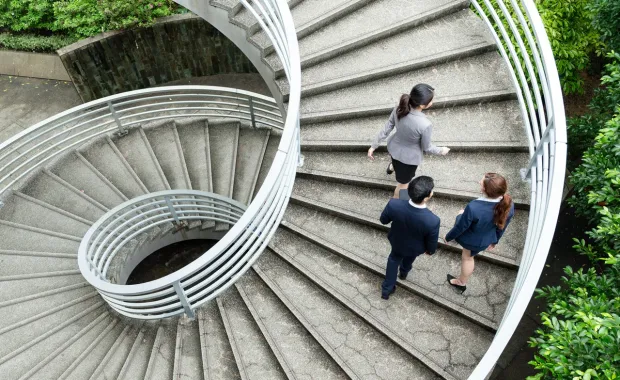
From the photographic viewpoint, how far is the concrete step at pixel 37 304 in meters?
6.03

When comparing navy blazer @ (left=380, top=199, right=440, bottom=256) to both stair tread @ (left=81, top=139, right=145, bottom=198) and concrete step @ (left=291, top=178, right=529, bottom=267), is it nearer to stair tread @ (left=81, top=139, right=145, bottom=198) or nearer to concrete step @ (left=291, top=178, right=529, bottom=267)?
concrete step @ (left=291, top=178, right=529, bottom=267)

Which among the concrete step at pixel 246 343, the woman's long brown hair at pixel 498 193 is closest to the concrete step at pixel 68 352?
the concrete step at pixel 246 343

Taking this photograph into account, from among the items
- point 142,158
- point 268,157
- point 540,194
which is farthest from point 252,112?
point 540,194

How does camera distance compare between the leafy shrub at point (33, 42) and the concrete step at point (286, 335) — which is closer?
the concrete step at point (286, 335)

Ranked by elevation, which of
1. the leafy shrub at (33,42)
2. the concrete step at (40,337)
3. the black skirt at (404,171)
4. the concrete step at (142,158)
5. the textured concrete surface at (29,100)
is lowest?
the concrete step at (40,337)

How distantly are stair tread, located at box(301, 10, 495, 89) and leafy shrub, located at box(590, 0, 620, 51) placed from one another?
3.72 feet

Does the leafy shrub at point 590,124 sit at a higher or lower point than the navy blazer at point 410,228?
higher

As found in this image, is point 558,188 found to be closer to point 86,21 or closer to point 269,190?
point 269,190

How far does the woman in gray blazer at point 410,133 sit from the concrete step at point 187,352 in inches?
107

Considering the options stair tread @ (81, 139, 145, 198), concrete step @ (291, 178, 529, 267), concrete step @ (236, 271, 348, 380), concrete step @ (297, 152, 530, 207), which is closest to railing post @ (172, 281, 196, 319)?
concrete step @ (236, 271, 348, 380)

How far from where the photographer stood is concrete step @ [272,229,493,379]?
4414 millimetres

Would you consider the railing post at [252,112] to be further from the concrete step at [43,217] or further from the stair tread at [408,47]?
the concrete step at [43,217]

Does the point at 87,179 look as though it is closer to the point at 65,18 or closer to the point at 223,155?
the point at 223,155

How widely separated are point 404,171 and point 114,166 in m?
5.22
